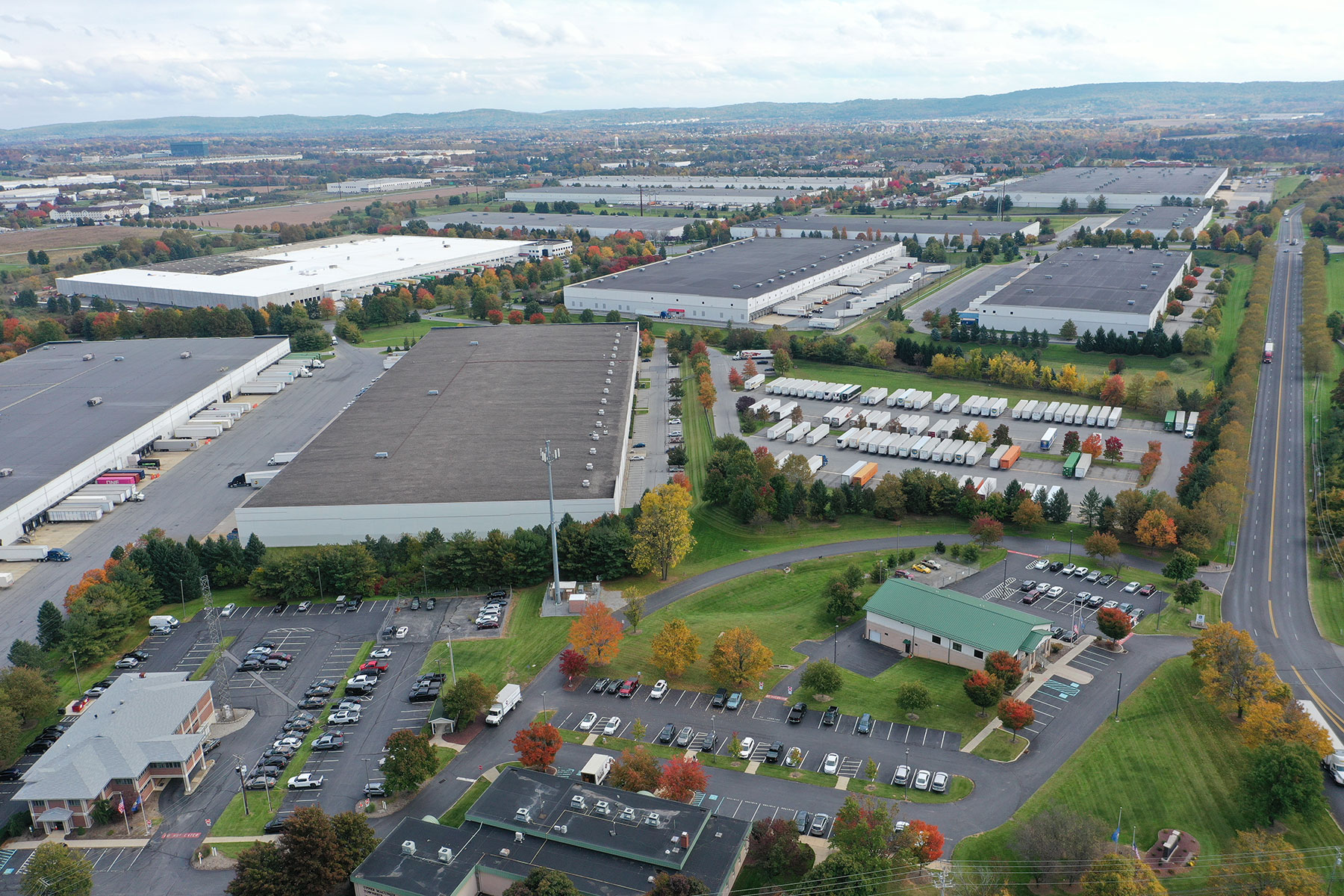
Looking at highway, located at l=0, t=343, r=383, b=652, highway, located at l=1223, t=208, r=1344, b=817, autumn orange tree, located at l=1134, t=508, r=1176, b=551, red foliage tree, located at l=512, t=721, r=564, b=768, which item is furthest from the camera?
highway, located at l=0, t=343, r=383, b=652

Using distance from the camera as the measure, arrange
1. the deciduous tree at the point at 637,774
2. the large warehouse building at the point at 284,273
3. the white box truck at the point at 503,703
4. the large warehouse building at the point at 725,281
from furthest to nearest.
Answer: the large warehouse building at the point at 284,273
the large warehouse building at the point at 725,281
the white box truck at the point at 503,703
the deciduous tree at the point at 637,774

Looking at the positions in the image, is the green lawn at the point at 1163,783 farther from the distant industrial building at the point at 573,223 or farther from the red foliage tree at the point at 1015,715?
the distant industrial building at the point at 573,223

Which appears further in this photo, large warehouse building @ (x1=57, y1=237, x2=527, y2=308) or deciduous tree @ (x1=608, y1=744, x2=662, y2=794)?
large warehouse building @ (x1=57, y1=237, x2=527, y2=308)

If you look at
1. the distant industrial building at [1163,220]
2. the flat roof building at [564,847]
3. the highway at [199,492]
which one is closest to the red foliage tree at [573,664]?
the flat roof building at [564,847]

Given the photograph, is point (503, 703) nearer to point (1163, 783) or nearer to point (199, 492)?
point (1163, 783)

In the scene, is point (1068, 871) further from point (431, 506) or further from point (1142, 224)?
point (1142, 224)

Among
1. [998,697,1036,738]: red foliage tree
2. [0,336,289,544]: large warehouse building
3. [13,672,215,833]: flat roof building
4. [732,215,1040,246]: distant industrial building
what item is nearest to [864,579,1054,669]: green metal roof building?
[998,697,1036,738]: red foliage tree

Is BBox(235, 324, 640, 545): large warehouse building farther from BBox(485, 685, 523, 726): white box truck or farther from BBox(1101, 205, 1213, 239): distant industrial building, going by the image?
BBox(1101, 205, 1213, 239): distant industrial building
